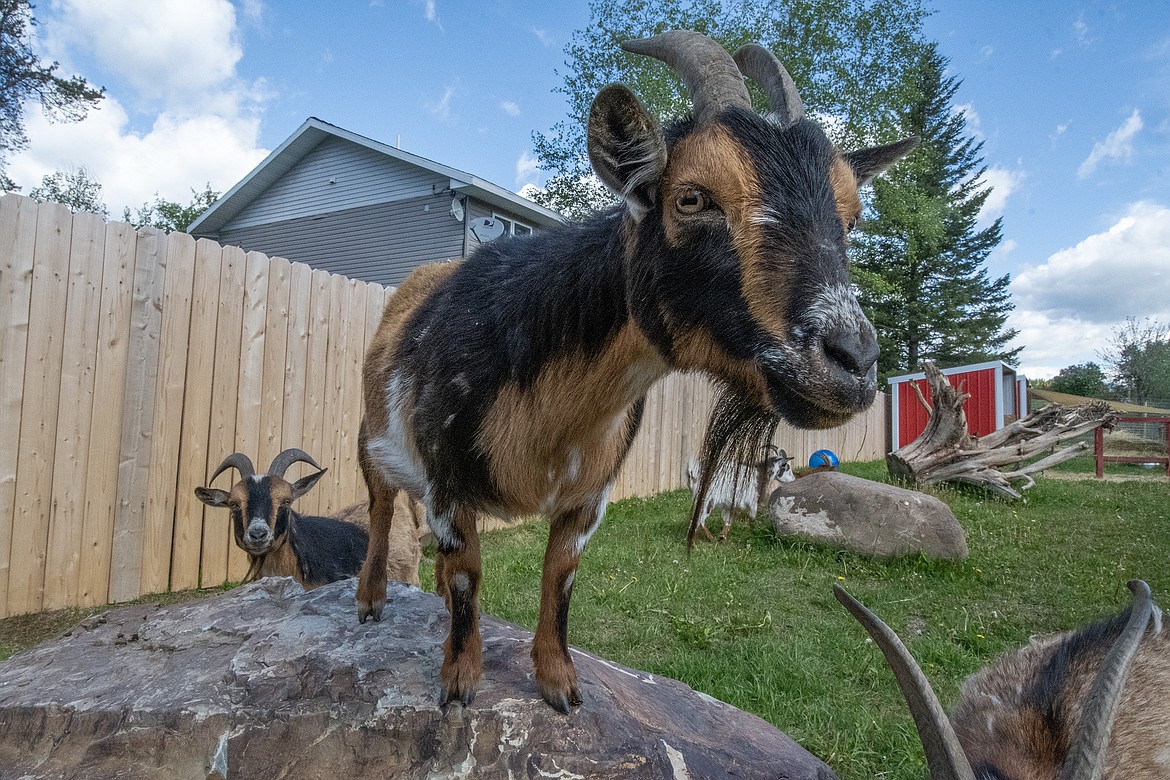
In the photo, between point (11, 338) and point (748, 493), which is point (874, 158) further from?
point (748, 493)

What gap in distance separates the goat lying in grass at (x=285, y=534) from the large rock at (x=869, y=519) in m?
4.10

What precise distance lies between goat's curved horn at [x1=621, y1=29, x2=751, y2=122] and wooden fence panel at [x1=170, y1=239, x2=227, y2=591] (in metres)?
4.51

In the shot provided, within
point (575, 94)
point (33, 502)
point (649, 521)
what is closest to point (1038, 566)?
point (649, 521)

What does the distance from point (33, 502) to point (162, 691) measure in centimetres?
303

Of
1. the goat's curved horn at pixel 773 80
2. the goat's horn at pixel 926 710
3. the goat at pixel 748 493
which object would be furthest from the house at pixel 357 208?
the goat's horn at pixel 926 710

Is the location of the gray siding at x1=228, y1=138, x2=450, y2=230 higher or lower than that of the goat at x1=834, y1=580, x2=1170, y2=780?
higher

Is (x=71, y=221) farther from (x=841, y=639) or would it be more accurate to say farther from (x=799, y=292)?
(x=841, y=639)

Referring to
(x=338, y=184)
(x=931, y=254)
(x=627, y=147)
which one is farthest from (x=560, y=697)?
(x=931, y=254)

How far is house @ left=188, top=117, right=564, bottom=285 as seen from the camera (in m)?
15.5

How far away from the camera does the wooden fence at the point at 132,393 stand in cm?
451

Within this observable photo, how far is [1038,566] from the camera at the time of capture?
688cm

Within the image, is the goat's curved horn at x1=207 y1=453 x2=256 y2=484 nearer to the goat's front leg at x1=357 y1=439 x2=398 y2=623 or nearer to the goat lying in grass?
the goat lying in grass

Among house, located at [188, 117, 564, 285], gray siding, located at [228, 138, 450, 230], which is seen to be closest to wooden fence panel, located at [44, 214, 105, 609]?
house, located at [188, 117, 564, 285]

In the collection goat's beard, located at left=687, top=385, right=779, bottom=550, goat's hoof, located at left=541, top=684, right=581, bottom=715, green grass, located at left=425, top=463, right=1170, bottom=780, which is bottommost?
green grass, located at left=425, top=463, right=1170, bottom=780
